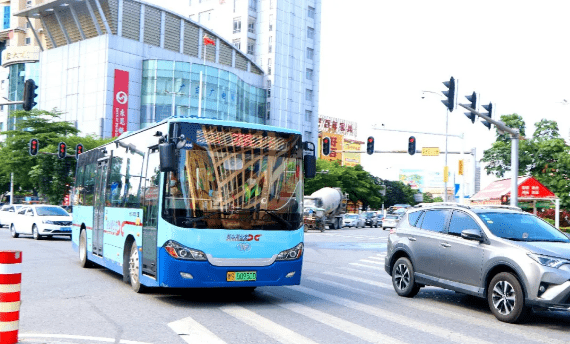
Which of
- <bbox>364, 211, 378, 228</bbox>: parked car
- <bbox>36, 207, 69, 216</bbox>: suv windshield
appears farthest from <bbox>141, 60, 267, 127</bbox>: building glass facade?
<bbox>36, 207, 69, 216</bbox>: suv windshield

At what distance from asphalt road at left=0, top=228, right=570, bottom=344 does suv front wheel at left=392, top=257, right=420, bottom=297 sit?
17cm

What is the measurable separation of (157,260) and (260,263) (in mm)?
1579

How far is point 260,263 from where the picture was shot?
10141mm

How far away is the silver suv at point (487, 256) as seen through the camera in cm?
875

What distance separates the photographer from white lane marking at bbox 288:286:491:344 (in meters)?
8.01

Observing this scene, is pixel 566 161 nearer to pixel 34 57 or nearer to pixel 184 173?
pixel 184 173

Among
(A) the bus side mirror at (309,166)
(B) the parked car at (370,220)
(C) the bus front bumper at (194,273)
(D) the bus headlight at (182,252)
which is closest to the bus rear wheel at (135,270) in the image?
(C) the bus front bumper at (194,273)

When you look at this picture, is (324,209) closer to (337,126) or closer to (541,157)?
(541,157)

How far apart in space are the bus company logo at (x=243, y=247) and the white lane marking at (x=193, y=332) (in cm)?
146

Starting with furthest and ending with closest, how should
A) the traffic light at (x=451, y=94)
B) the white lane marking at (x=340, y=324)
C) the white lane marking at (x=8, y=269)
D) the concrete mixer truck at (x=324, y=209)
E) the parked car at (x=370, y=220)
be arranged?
the parked car at (x=370, y=220), the concrete mixer truck at (x=324, y=209), the traffic light at (x=451, y=94), the white lane marking at (x=340, y=324), the white lane marking at (x=8, y=269)

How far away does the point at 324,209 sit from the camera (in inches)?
1971

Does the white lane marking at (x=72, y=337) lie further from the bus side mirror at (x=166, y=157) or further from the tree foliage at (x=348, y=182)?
the tree foliage at (x=348, y=182)

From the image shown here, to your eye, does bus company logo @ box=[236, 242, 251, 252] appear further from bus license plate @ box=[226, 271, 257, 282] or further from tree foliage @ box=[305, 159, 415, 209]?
tree foliage @ box=[305, 159, 415, 209]

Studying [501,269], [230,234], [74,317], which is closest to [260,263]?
[230,234]
